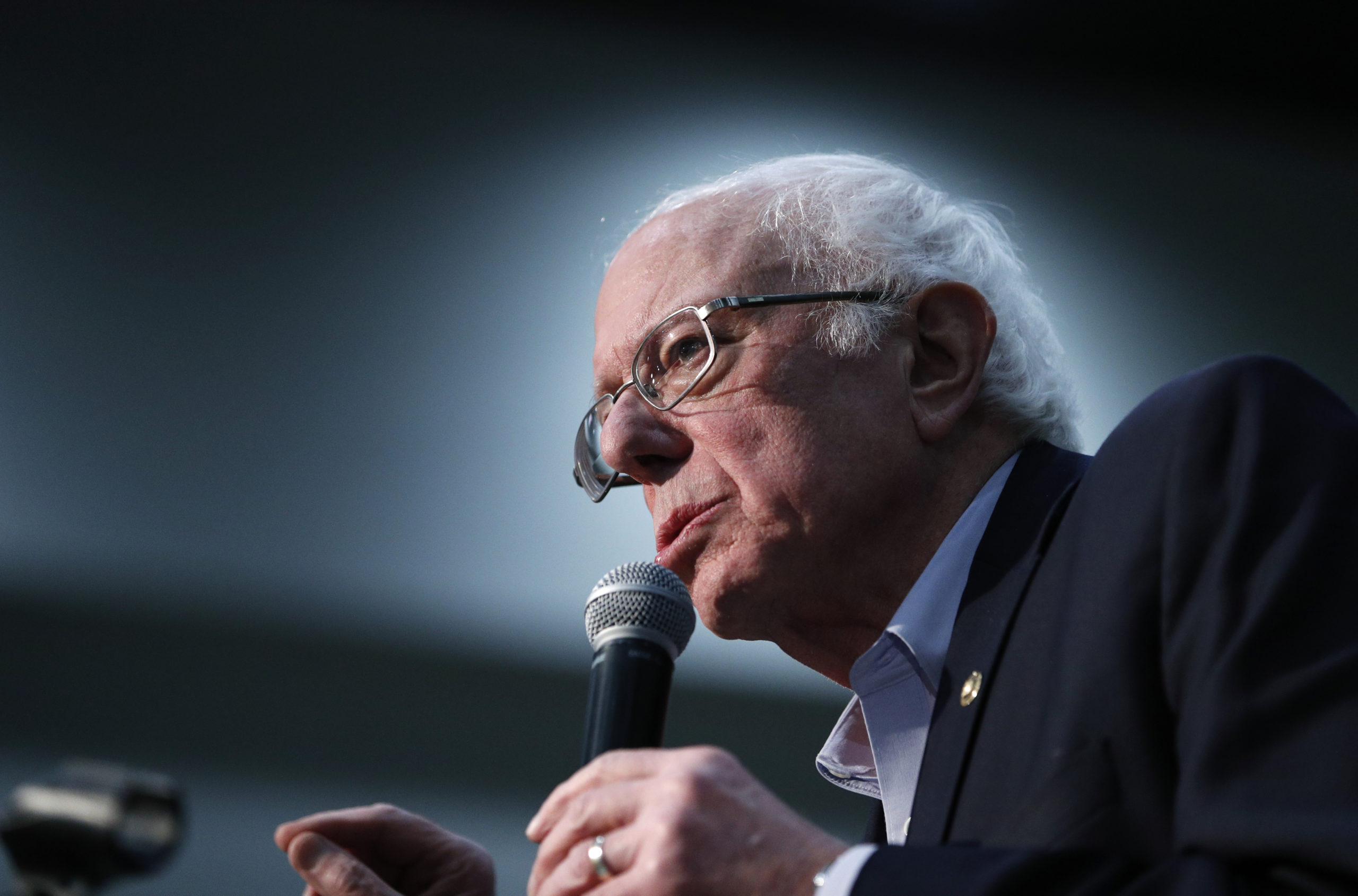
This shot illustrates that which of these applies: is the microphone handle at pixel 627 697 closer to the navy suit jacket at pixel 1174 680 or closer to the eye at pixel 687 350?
the navy suit jacket at pixel 1174 680

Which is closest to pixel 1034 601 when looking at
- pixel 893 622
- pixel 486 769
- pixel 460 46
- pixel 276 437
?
pixel 893 622

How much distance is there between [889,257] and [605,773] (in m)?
1.12

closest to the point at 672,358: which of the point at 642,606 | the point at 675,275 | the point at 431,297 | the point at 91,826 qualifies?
the point at 675,275

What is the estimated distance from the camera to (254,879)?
3.01 metres

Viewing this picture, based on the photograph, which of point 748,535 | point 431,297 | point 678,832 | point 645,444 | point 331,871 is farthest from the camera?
point 431,297

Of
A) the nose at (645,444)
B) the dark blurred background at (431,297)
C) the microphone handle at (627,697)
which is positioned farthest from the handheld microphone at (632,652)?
the dark blurred background at (431,297)

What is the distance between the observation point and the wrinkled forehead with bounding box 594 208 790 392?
67.8 inches

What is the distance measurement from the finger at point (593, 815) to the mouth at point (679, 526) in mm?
652

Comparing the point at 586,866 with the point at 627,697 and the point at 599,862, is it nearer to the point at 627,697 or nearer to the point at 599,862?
the point at 599,862

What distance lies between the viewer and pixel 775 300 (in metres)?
1.69

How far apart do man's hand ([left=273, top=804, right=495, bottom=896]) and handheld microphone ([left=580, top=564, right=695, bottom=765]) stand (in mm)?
608

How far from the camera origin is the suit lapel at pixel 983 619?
3.68ft

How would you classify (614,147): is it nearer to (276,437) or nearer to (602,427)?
(276,437)

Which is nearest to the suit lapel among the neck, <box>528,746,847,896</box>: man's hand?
the neck
